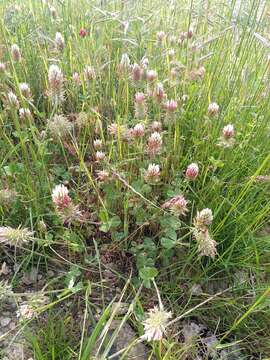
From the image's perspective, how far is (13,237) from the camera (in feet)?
3.12

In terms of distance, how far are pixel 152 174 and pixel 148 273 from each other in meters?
0.31

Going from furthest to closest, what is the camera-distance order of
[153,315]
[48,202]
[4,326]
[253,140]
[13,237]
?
[253,140], [48,202], [4,326], [13,237], [153,315]

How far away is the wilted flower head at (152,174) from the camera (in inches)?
45.1

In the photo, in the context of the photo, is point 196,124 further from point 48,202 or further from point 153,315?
point 153,315

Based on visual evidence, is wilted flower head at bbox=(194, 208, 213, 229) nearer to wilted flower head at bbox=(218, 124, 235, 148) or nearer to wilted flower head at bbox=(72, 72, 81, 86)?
wilted flower head at bbox=(218, 124, 235, 148)

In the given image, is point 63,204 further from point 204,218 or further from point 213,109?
point 213,109

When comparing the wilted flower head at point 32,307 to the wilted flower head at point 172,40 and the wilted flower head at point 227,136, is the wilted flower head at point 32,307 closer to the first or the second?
the wilted flower head at point 227,136

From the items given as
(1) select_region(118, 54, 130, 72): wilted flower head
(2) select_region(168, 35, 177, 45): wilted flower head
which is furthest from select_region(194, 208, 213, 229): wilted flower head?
(2) select_region(168, 35, 177, 45): wilted flower head

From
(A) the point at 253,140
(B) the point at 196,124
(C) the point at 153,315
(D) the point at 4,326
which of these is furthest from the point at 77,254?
(A) the point at 253,140

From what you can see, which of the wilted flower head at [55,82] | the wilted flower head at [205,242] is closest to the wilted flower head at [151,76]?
Result: the wilted flower head at [55,82]

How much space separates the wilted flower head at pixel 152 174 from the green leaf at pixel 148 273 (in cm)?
28

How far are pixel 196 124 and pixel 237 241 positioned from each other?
55 centimetres

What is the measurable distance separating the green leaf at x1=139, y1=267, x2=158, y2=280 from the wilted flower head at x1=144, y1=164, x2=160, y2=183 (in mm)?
281

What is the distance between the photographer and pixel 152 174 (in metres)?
1.16
